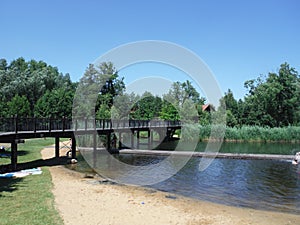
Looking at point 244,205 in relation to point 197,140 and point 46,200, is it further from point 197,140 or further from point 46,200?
point 197,140

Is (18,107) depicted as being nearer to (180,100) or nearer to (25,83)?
(25,83)

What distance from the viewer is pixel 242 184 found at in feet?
54.6

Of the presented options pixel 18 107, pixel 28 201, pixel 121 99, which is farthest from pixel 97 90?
pixel 28 201

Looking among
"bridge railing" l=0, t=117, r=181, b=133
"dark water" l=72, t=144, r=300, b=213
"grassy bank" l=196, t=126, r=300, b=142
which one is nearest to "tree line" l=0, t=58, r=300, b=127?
"grassy bank" l=196, t=126, r=300, b=142

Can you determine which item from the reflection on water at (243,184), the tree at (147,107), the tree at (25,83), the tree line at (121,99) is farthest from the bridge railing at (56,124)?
the tree at (25,83)

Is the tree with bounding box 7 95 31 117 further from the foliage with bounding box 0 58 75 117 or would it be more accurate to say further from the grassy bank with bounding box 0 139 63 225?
the grassy bank with bounding box 0 139 63 225

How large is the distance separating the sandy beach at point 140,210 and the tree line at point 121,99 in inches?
1343

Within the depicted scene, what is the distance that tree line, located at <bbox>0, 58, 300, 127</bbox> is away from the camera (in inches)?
1989

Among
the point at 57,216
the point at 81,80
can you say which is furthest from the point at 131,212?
the point at 81,80

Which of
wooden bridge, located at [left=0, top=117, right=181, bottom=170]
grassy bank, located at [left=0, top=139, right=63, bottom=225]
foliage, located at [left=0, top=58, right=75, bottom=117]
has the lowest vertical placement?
grassy bank, located at [left=0, top=139, right=63, bottom=225]

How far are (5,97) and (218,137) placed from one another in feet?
120

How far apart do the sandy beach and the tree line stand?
112 ft

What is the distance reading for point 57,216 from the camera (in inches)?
366

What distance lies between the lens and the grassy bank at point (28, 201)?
8719mm
